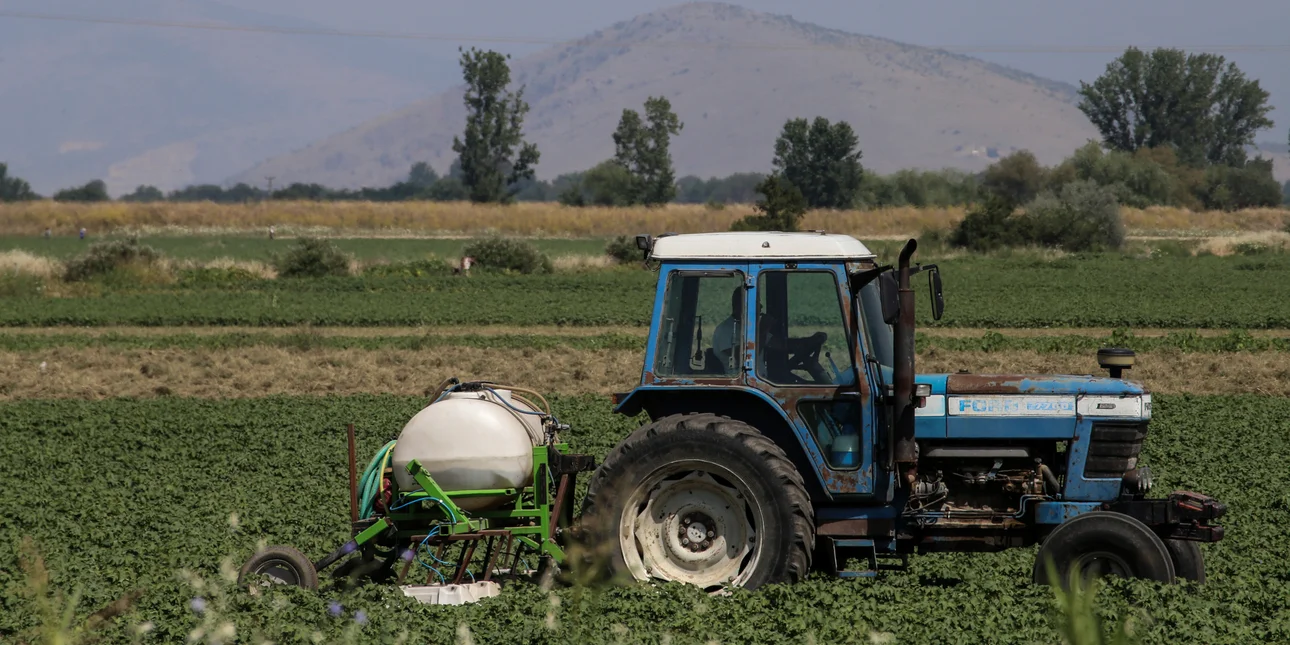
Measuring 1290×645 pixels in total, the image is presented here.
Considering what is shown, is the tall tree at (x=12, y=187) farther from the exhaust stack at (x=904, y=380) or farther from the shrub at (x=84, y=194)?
the exhaust stack at (x=904, y=380)

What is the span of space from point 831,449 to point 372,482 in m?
3.15

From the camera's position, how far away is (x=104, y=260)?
39156 mm

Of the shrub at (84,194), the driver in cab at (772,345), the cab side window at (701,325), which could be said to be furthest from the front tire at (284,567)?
the shrub at (84,194)

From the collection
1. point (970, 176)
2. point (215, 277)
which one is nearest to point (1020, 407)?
point (215, 277)

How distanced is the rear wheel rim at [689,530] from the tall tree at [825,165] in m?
78.2

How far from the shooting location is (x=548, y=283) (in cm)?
3716

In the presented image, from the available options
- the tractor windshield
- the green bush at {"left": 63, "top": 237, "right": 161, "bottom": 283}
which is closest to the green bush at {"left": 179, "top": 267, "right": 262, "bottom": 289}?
the green bush at {"left": 63, "top": 237, "right": 161, "bottom": 283}

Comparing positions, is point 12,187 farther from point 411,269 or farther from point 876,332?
point 876,332

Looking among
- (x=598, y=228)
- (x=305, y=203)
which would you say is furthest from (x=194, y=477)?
(x=305, y=203)

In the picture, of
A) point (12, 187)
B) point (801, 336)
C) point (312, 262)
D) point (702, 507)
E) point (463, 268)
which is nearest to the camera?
point (702, 507)

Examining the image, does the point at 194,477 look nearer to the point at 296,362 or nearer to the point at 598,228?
the point at 296,362

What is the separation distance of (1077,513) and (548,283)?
2961cm

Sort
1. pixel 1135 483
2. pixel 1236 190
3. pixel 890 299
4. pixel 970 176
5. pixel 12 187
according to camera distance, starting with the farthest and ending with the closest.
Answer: pixel 12 187 < pixel 970 176 < pixel 1236 190 < pixel 1135 483 < pixel 890 299

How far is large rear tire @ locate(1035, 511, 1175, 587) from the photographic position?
772cm
